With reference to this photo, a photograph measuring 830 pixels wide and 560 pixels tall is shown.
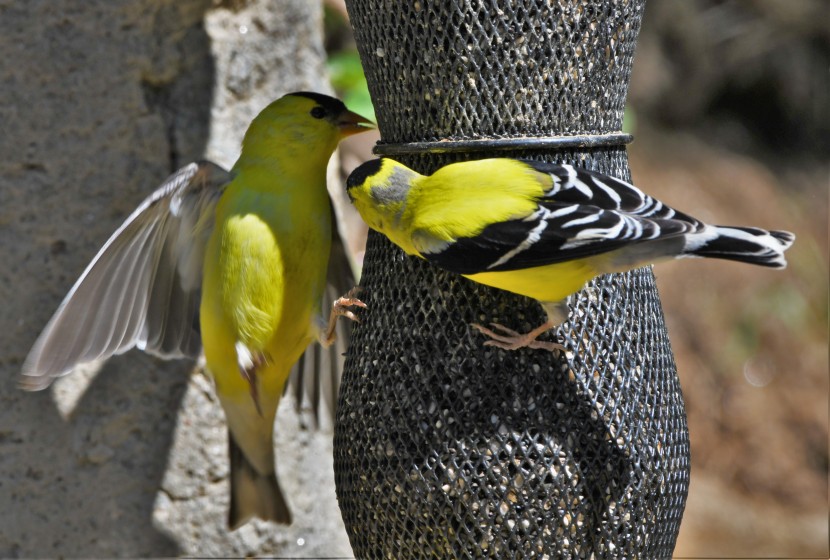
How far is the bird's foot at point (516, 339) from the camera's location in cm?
245

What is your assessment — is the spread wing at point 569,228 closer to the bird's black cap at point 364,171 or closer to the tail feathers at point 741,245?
the tail feathers at point 741,245

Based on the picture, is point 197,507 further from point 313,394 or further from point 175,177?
point 175,177

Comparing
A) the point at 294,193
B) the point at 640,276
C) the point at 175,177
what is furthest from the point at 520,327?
the point at 175,177

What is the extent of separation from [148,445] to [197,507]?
0.87 feet

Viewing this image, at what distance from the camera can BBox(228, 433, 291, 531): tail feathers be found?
130 inches

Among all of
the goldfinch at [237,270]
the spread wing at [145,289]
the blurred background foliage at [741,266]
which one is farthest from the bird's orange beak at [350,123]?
the blurred background foliage at [741,266]

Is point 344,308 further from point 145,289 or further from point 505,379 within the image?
point 145,289

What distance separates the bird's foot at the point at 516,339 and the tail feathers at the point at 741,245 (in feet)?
1.31

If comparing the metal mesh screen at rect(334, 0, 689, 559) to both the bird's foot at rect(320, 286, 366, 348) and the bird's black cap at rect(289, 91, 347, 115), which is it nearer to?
the bird's foot at rect(320, 286, 366, 348)

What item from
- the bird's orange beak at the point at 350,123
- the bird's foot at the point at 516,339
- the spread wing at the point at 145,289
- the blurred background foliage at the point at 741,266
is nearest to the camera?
the bird's foot at the point at 516,339

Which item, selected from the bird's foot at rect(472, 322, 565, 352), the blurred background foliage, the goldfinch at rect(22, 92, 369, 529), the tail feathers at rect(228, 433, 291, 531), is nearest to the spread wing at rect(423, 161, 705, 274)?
the bird's foot at rect(472, 322, 565, 352)

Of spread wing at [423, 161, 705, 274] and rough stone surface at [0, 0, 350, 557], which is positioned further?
rough stone surface at [0, 0, 350, 557]

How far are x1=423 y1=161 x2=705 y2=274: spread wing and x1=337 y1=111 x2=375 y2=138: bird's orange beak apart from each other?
808 millimetres

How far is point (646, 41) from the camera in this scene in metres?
9.29
